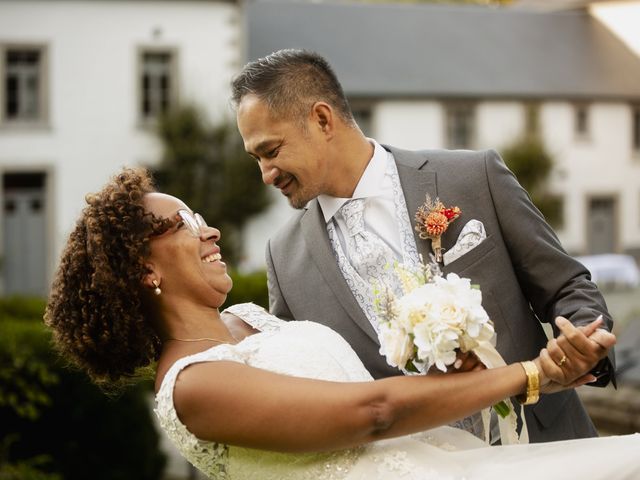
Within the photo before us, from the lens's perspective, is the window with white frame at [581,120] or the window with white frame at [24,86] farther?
the window with white frame at [581,120]

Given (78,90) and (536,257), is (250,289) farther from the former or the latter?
(78,90)

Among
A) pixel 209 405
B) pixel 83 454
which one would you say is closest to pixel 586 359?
pixel 209 405

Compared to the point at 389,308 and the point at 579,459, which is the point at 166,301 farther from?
the point at 579,459

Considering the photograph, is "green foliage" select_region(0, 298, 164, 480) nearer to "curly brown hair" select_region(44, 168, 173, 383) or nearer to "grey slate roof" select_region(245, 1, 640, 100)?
"curly brown hair" select_region(44, 168, 173, 383)

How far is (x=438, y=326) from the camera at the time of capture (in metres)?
2.66

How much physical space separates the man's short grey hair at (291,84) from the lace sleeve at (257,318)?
2.29 feet

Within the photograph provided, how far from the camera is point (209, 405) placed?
2.70 m

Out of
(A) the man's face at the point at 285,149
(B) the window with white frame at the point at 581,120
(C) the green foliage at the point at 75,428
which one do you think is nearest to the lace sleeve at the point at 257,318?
(A) the man's face at the point at 285,149

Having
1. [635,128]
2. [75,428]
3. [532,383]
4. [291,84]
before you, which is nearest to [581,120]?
[635,128]

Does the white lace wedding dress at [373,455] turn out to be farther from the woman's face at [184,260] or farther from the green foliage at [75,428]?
the green foliage at [75,428]

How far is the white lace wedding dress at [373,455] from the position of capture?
2742 millimetres

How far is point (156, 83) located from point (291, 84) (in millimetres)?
22542

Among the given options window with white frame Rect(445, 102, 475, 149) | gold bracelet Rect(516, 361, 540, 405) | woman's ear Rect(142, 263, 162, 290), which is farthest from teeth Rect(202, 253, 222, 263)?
window with white frame Rect(445, 102, 475, 149)

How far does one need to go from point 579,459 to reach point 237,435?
36.5 inches
